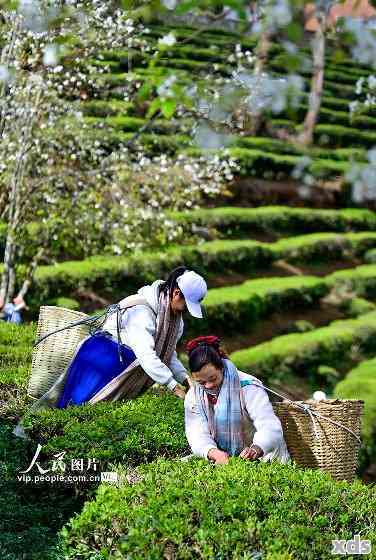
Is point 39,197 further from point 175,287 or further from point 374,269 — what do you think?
point 374,269

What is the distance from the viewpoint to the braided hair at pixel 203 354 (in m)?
4.20

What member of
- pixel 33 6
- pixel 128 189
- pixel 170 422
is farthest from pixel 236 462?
pixel 128 189

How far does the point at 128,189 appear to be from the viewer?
40.1 feet

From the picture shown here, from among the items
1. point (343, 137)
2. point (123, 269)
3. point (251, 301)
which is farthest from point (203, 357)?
point (343, 137)

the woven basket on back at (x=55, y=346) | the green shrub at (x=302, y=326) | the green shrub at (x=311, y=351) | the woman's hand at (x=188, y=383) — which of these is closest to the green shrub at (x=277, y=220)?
the green shrub at (x=302, y=326)

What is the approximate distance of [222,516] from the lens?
355cm

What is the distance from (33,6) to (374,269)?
12.0 m

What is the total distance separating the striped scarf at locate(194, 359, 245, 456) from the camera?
167 inches

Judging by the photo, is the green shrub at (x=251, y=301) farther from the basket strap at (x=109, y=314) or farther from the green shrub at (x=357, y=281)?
the basket strap at (x=109, y=314)

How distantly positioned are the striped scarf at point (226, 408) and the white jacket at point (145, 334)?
2.04 ft

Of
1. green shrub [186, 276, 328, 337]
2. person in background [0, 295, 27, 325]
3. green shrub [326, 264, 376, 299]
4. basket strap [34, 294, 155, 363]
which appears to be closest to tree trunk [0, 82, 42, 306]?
person in background [0, 295, 27, 325]

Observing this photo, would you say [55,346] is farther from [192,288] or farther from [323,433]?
[323,433]

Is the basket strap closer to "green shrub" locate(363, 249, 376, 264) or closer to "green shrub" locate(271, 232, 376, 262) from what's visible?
"green shrub" locate(271, 232, 376, 262)

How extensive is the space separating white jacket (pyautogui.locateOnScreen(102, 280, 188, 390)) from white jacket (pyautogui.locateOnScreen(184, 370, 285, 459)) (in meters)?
0.56
